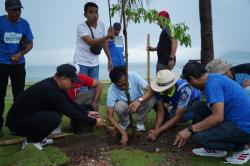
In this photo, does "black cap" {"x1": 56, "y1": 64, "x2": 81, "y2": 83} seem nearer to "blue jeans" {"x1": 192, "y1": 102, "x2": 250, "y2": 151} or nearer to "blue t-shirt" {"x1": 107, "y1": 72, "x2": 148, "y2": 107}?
"blue t-shirt" {"x1": 107, "y1": 72, "x2": 148, "y2": 107}

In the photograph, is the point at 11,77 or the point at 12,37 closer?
the point at 12,37

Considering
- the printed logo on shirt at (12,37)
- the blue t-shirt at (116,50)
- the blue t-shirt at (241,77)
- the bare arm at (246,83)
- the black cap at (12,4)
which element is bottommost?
the bare arm at (246,83)

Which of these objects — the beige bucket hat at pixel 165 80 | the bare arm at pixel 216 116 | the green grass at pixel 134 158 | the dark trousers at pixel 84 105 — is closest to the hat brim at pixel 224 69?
the beige bucket hat at pixel 165 80

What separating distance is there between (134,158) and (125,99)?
112 cm

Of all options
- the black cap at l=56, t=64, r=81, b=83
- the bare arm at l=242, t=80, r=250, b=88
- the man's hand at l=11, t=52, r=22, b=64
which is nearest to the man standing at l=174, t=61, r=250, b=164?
the bare arm at l=242, t=80, r=250, b=88

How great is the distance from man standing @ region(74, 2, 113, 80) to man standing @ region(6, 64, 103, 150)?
4.19ft

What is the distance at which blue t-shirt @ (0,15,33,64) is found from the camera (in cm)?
516

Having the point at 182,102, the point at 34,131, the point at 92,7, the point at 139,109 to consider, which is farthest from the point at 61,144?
the point at 92,7

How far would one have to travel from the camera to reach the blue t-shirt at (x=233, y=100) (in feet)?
12.5

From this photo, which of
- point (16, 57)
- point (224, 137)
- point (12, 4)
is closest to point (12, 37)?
point (16, 57)

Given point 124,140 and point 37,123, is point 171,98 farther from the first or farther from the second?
point 37,123

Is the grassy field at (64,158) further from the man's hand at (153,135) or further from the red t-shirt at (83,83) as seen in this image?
the red t-shirt at (83,83)

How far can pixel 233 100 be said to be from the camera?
153 inches

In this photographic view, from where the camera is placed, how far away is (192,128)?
13.3 feet
